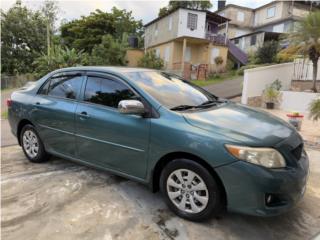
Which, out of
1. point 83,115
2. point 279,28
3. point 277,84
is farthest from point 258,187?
point 279,28

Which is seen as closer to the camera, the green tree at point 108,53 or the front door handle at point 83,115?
the front door handle at point 83,115

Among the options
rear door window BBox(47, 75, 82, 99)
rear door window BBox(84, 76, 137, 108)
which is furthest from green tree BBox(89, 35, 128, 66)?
rear door window BBox(84, 76, 137, 108)

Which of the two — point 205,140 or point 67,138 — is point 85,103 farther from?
point 205,140

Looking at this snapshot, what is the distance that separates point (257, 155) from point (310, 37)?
9741 mm

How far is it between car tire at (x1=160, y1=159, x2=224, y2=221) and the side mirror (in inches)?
27.0

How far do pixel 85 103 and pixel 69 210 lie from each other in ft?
4.65

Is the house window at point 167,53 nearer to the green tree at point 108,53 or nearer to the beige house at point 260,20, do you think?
the green tree at point 108,53

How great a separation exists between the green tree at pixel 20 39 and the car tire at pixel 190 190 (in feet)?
103

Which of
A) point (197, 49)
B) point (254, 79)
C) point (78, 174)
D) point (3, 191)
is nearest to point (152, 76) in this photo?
point (78, 174)

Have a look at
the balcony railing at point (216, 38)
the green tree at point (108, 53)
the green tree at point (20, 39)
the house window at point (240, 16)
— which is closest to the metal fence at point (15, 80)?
the green tree at point (20, 39)

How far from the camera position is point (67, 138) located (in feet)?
13.0

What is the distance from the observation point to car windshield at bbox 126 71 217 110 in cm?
329

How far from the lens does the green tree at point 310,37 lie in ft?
33.2

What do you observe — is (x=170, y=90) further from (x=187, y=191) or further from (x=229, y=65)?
(x=229, y=65)
